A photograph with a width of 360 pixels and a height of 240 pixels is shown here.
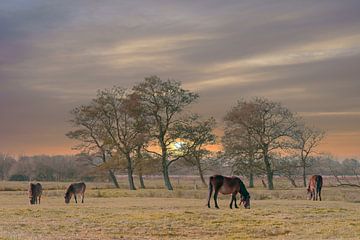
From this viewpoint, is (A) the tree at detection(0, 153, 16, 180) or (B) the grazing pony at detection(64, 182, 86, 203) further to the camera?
(A) the tree at detection(0, 153, 16, 180)

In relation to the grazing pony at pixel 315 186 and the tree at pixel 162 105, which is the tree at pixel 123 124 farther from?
the grazing pony at pixel 315 186

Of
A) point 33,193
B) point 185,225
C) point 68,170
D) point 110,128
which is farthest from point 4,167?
point 185,225

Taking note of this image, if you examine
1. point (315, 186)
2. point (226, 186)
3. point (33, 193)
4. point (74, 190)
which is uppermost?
point (226, 186)

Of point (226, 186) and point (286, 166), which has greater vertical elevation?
point (286, 166)

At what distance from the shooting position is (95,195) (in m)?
49.2

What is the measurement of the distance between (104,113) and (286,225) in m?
50.6

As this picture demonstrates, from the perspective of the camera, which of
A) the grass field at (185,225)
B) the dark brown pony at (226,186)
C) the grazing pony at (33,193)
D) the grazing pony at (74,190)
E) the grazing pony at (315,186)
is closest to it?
the grass field at (185,225)

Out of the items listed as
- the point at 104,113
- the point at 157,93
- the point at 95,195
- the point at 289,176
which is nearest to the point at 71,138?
the point at 104,113

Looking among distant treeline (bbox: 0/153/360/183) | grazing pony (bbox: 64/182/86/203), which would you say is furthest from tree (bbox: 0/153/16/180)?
grazing pony (bbox: 64/182/86/203)

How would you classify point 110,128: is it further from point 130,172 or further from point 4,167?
point 4,167

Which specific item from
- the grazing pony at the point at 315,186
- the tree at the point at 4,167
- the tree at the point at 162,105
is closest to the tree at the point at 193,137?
the tree at the point at 162,105

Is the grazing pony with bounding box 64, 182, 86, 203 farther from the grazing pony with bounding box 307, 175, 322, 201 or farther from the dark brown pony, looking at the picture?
the grazing pony with bounding box 307, 175, 322, 201

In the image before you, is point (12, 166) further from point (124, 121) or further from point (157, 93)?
point (157, 93)

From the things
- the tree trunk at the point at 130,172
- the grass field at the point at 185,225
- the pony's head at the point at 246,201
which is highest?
the tree trunk at the point at 130,172
